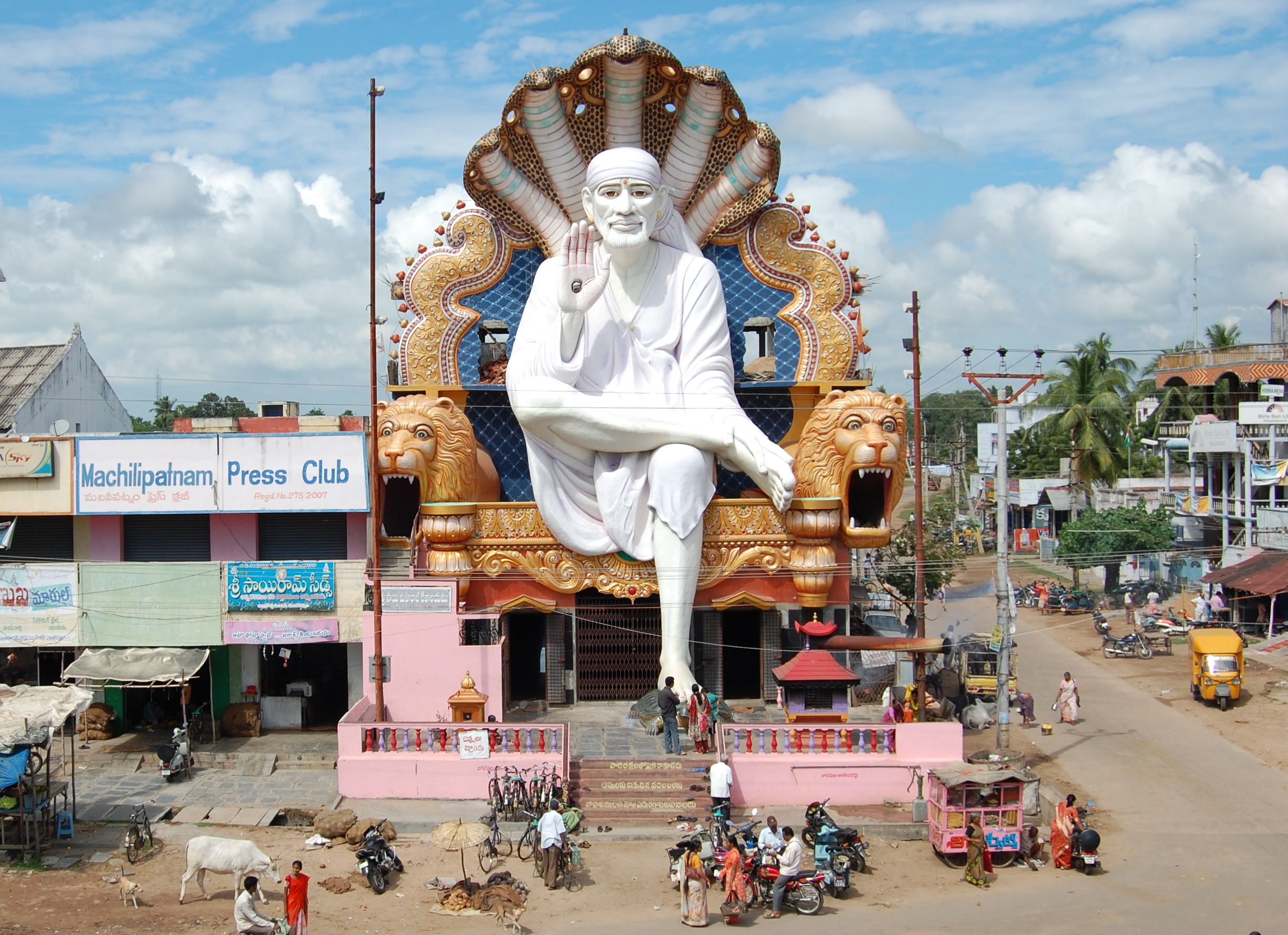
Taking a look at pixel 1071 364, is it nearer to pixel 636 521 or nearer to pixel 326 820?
pixel 636 521

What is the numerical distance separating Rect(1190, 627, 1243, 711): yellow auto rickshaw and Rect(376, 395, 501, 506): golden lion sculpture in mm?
16549

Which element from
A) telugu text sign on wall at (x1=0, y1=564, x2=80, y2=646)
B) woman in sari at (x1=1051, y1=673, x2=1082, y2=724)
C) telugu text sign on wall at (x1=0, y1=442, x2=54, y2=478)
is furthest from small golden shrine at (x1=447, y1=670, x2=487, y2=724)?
woman in sari at (x1=1051, y1=673, x2=1082, y2=724)

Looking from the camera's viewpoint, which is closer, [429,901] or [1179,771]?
[429,901]

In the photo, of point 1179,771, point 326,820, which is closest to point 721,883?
point 326,820

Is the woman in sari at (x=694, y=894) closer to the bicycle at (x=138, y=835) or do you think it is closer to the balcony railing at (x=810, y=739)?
the balcony railing at (x=810, y=739)

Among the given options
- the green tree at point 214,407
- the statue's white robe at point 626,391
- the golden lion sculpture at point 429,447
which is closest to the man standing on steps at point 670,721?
the statue's white robe at point 626,391

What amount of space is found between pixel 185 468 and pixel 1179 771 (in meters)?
20.2

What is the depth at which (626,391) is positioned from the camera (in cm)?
2391

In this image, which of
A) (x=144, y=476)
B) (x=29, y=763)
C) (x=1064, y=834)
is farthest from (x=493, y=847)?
(x=144, y=476)

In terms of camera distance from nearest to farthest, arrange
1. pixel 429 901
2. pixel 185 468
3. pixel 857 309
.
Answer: pixel 429 901 → pixel 185 468 → pixel 857 309

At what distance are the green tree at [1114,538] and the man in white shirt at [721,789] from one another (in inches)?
1098

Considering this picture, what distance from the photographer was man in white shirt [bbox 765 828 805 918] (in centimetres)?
1608

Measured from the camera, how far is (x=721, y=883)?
16484 mm

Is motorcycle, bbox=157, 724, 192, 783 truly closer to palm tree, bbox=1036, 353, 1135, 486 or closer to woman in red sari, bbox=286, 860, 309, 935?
woman in red sari, bbox=286, 860, 309, 935
